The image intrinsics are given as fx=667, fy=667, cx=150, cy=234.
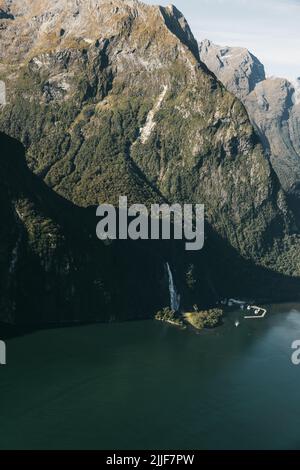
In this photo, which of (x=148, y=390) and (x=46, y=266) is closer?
(x=148, y=390)

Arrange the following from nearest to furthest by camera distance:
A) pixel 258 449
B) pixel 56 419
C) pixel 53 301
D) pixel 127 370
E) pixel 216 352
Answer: pixel 258 449, pixel 56 419, pixel 127 370, pixel 216 352, pixel 53 301

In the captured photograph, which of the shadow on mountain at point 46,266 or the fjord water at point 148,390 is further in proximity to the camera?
the shadow on mountain at point 46,266

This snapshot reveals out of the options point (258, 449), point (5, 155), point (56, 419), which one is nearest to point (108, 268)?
point (5, 155)

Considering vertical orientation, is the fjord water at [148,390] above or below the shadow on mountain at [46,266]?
below

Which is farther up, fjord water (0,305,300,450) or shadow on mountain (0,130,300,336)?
shadow on mountain (0,130,300,336)

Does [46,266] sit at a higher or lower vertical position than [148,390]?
higher
